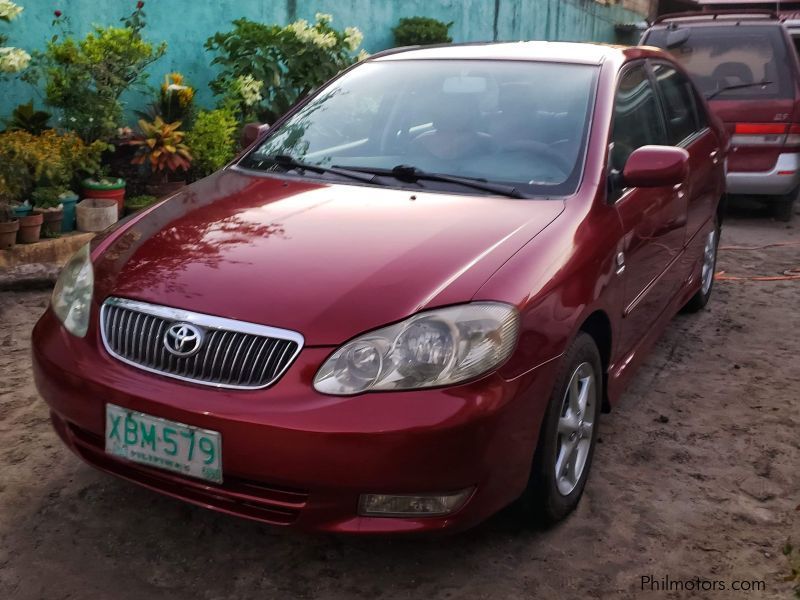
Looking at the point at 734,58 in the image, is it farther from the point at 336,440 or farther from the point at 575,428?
the point at 336,440

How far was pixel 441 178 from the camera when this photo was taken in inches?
124

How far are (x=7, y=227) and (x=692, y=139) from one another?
12.9 feet

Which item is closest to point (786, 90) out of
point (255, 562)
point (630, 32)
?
point (255, 562)

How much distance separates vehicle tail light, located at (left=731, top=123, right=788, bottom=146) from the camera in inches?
291

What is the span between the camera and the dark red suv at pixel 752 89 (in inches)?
292

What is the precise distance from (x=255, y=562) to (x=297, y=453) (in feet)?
2.01

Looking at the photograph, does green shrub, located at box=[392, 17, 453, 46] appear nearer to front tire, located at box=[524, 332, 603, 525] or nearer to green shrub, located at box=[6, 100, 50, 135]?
green shrub, located at box=[6, 100, 50, 135]

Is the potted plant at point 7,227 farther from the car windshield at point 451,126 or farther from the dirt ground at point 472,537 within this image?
the car windshield at point 451,126

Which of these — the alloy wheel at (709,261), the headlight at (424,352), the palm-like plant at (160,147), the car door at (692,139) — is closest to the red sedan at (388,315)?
the headlight at (424,352)

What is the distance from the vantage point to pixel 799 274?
612cm

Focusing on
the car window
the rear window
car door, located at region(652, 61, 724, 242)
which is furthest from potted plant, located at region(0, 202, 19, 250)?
the rear window

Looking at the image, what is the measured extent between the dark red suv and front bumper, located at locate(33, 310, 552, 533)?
5.75 m

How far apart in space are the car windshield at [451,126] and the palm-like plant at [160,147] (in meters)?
2.76

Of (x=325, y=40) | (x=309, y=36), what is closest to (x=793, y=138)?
(x=325, y=40)
